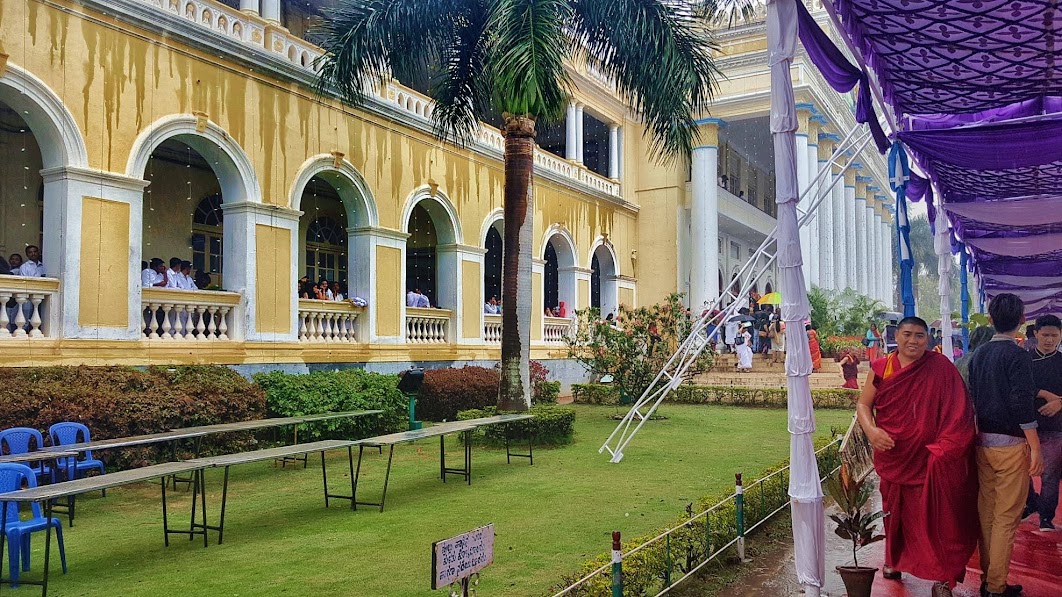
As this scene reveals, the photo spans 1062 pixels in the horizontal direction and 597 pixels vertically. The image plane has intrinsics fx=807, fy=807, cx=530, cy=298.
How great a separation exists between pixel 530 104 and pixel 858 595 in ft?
26.0

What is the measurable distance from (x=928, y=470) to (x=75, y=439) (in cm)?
816

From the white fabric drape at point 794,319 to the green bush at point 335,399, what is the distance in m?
8.10

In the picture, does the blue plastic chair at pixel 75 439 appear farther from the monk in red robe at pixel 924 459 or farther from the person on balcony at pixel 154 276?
the monk in red robe at pixel 924 459

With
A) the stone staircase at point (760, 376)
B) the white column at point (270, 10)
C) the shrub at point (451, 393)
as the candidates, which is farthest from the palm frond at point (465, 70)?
the stone staircase at point (760, 376)

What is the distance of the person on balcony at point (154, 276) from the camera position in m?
13.1

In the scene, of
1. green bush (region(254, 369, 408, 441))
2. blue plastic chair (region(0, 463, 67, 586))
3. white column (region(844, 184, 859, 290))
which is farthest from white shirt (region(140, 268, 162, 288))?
white column (region(844, 184, 859, 290))

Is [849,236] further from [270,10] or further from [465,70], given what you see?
[270,10]

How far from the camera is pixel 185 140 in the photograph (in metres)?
13.3

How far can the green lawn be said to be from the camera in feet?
18.9

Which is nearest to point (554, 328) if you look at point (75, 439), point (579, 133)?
point (579, 133)

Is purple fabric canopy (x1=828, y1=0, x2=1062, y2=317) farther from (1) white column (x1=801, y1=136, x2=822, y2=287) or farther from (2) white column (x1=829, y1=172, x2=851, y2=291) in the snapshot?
(2) white column (x1=829, y1=172, x2=851, y2=291)

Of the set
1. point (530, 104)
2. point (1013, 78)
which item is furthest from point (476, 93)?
point (1013, 78)

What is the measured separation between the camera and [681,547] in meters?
5.49

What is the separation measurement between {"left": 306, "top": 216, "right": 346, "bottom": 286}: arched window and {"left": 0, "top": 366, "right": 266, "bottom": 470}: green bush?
740 cm
